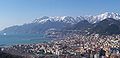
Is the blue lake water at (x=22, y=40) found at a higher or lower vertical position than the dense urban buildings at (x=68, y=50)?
higher

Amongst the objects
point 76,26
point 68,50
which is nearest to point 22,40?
point 76,26

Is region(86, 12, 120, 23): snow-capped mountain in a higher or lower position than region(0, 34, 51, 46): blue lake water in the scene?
higher

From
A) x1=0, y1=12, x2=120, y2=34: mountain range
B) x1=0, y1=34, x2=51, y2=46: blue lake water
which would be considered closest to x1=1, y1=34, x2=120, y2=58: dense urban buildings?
x1=0, y1=34, x2=51, y2=46: blue lake water

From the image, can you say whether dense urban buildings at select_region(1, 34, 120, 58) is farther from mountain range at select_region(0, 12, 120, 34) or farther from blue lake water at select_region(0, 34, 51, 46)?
mountain range at select_region(0, 12, 120, 34)

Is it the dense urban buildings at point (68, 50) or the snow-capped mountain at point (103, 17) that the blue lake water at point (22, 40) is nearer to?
the dense urban buildings at point (68, 50)

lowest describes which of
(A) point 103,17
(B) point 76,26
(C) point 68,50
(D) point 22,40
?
(C) point 68,50

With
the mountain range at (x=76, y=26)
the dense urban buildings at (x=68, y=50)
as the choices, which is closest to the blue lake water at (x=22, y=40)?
the mountain range at (x=76, y=26)

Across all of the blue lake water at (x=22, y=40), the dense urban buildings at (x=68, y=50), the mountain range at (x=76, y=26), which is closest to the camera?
the dense urban buildings at (x=68, y=50)

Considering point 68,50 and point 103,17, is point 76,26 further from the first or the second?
point 68,50

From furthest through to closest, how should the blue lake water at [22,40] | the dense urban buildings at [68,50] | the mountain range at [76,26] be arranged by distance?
1. the mountain range at [76,26]
2. the blue lake water at [22,40]
3. the dense urban buildings at [68,50]

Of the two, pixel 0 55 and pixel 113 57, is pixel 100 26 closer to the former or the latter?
pixel 113 57

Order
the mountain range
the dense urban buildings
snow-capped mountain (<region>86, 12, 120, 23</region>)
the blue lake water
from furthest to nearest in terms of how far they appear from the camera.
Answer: snow-capped mountain (<region>86, 12, 120, 23</region>)
the mountain range
the blue lake water
the dense urban buildings

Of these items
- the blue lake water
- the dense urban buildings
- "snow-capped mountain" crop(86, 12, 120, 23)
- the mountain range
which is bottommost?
the dense urban buildings
